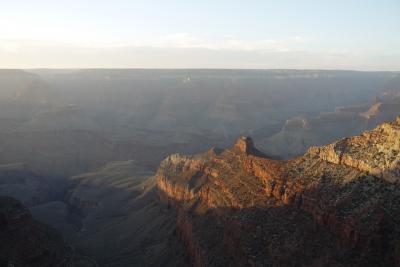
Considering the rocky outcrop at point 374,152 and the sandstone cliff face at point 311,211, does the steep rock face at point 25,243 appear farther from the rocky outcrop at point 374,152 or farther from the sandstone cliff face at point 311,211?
the rocky outcrop at point 374,152

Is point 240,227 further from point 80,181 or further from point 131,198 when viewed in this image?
point 80,181

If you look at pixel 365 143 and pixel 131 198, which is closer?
pixel 365 143

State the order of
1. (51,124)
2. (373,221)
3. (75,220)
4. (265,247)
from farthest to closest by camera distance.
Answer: (51,124), (75,220), (265,247), (373,221)

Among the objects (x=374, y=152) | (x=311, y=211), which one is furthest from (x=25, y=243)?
(x=374, y=152)

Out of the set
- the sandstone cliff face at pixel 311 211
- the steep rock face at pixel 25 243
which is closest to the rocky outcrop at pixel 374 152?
the sandstone cliff face at pixel 311 211

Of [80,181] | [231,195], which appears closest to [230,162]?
[231,195]

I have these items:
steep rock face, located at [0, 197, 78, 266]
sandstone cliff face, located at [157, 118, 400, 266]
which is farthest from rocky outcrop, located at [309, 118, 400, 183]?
steep rock face, located at [0, 197, 78, 266]
